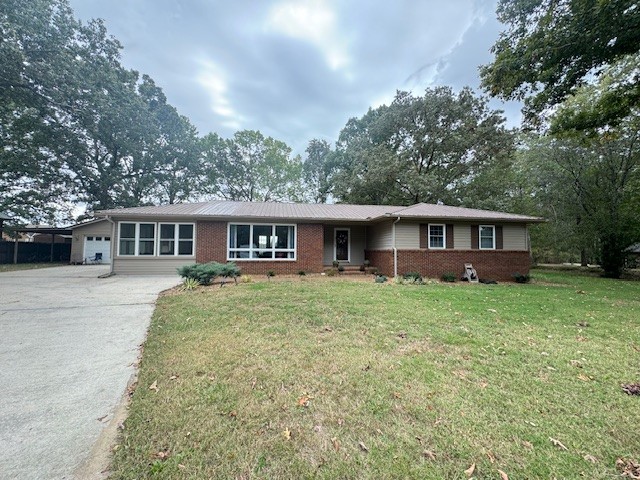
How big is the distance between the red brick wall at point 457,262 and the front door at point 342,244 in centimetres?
237

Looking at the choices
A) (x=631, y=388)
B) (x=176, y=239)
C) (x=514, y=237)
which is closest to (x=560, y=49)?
(x=514, y=237)

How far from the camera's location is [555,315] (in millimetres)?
6000

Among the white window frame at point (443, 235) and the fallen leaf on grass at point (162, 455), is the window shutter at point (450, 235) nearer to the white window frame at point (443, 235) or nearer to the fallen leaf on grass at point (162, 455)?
the white window frame at point (443, 235)

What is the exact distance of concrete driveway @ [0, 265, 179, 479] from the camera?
6.63 feet

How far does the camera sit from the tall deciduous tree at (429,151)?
72.9 ft

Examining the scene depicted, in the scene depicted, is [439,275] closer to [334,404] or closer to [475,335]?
[475,335]

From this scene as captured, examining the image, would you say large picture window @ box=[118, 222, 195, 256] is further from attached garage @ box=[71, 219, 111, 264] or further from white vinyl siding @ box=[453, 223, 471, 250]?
white vinyl siding @ box=[453, 223, 471, 250]

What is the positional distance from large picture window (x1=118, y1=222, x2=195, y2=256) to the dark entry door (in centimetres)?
745

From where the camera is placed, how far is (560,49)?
8117mm

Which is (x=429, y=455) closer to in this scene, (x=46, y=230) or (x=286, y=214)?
(x=286, y=214)

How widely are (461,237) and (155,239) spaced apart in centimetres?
1440

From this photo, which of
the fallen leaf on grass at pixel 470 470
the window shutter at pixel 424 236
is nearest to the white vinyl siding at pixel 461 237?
the window shutter at pixel 424 236

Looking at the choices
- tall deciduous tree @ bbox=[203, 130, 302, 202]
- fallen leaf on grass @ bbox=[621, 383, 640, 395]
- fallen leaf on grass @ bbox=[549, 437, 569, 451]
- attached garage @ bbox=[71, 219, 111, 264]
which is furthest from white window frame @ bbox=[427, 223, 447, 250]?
attached garage @ bbox=[71, 219, 111, 264]

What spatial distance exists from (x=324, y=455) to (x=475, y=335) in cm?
359
